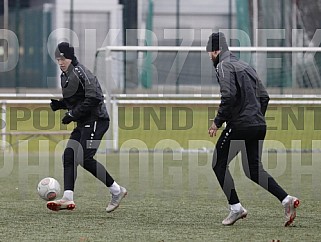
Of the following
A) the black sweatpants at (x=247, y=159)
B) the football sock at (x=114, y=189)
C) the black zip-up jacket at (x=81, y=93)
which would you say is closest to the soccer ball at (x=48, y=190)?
the football sock at (x=114, y=189)

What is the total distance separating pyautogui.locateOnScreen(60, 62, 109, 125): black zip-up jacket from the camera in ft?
31.7

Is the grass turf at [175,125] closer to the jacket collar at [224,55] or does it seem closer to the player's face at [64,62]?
the player's face at [64,62]

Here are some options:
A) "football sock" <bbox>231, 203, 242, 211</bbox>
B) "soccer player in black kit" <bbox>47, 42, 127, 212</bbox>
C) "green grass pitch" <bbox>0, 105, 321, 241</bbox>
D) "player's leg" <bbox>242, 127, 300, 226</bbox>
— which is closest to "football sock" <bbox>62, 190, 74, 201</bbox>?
"soccer player in black kit" <bbox>47, 42, 127, 212</bbox>

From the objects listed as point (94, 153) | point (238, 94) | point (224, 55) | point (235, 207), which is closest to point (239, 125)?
point (238, 94)

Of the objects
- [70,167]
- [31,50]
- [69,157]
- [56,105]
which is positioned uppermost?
[31,50]

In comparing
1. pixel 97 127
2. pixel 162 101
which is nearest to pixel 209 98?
pixel 162 101

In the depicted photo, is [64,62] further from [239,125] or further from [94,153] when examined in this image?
[239,125]

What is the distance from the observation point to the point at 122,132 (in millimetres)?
21453

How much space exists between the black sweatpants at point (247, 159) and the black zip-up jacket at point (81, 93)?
1557 mm

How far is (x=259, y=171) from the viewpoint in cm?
890

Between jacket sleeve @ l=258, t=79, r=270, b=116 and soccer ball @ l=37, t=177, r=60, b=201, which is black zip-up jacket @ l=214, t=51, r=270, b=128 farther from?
soccer ball @ l=37, t=177, r=60, b=201

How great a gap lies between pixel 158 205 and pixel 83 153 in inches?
53.4

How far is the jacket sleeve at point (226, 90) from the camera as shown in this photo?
8625 mm

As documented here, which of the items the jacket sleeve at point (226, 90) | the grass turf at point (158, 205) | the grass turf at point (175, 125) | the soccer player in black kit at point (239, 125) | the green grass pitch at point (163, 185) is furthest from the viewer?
the grass turf at point (175, 125)
